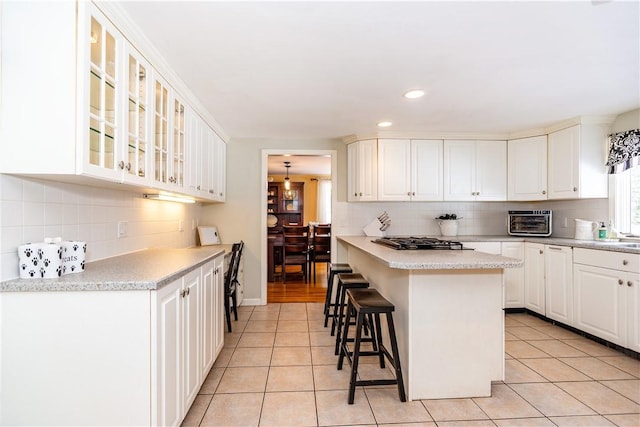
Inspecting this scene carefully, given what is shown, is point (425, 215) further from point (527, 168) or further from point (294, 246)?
point (294, 246)

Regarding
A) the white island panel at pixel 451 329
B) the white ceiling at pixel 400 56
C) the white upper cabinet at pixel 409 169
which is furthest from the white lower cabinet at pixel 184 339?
the white upper cabinet at pixel 409 169

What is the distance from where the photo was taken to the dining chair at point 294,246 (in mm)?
5648

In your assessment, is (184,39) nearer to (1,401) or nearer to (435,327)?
(1,401)

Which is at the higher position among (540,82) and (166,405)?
(540,82)

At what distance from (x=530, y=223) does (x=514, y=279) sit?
68 centimetres

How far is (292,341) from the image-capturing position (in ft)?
9.98

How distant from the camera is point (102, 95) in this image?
154cm

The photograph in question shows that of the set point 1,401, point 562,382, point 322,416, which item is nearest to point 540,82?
point 562,382

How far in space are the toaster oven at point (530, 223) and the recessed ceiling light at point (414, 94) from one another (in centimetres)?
218

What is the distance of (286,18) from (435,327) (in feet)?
6.44

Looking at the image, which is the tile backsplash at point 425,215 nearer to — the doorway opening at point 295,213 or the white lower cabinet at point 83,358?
the doorway opening at point 295,213

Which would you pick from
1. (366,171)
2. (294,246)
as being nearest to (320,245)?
(294,246)

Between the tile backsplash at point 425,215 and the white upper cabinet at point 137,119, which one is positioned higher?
the white upper cabinet at point 137,119

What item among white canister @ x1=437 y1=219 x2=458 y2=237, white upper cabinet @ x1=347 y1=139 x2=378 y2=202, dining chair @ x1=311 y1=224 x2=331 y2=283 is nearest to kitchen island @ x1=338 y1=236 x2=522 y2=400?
white upper cabinet @ x1=347 y1=139 x2=378 y2=202
